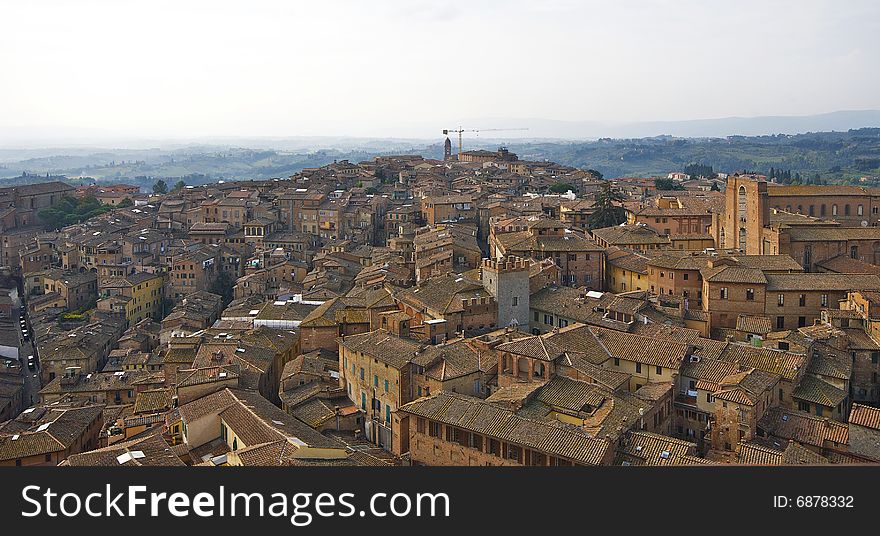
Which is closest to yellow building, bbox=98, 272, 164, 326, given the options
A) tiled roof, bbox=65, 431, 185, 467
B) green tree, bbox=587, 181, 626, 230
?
tiled roof, bbox=65, 431, 185, 467

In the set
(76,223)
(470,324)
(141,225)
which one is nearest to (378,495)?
(470,324)

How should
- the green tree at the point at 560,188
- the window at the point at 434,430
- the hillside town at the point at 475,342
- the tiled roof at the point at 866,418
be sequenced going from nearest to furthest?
the tiled roof at the point at 866,418 → the hillside town at the point at 475,342 → the window at the point at 434,430 → the green tree at the point at 560,188

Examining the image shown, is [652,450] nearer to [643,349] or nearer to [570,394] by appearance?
[570,394]

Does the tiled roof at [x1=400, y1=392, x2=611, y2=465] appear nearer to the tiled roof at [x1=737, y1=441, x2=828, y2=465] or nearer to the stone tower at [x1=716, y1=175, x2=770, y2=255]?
the tiled roof at [x1=737, y1=441, x2=828, y2=465]

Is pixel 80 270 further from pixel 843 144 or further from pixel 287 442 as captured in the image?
pixel 843 144

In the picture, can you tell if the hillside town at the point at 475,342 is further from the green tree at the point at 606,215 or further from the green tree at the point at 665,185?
the green tree at the point at 665,185

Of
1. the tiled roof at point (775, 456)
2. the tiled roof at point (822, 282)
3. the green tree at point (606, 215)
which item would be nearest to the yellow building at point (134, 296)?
the green tree at point (606, 215)
